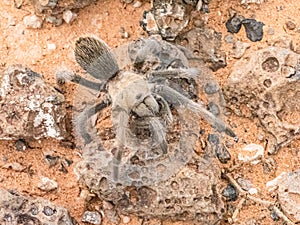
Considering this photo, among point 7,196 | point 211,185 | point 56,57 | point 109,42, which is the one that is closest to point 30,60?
point 56,57

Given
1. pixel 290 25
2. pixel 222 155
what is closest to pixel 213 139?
pixel 222 155

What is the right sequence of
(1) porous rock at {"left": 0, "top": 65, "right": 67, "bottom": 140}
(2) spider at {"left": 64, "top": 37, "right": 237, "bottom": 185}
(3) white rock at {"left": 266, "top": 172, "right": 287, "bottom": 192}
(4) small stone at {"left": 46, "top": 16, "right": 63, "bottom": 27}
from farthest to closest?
(4) small stone at {"left": 46, "top": 16, "right": 63, "bottom": 27}
(3) white rock at {"left": 266, "top": 172, "right": 287, "bottom": 192}
(1) porous rock at {"left": 0, "top": 65, "right": 67, "bottom": 140}
(2) spider at {"left": 64, "top": 37, "right": 237, "bottom": 185}

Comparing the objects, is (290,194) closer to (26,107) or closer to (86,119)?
(86,119)

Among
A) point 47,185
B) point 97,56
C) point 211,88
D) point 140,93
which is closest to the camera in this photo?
point 140,93

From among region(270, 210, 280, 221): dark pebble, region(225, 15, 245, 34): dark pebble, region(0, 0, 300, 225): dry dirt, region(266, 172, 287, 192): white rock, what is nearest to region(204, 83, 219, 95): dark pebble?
region(0, 0, 300, 225): dry dirt

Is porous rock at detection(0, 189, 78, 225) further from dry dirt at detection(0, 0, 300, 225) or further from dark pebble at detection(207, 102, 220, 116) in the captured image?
dark pebble at detection(207, 102, 220, 116)

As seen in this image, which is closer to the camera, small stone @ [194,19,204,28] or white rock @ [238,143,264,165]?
white rock @ [238,143,264,165]

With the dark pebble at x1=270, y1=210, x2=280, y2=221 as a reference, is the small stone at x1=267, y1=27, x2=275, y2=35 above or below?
above

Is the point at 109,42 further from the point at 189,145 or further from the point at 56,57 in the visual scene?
the point at 189,145
